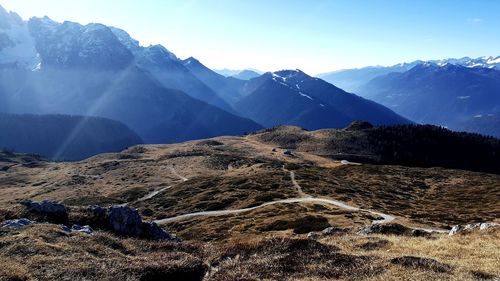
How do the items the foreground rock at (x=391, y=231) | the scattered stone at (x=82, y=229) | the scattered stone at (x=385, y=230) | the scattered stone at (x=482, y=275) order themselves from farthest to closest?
1. the scattered stone at (x=385, y=230)
2. the foreground rock at (x=391, y=231)
3. the scattered stone at (x=82, y=229)
4. the scattered stone at (x=482, y=275)

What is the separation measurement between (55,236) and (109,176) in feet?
478

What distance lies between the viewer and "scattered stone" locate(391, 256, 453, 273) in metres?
21.4

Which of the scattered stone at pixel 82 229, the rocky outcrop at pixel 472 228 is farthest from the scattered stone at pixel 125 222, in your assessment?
the rocky outcrop at pixel 472 228

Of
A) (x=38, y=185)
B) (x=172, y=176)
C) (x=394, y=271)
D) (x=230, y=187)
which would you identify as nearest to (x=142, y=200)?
(x=230, y=187)

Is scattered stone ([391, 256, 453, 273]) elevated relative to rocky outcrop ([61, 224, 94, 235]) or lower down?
elevated

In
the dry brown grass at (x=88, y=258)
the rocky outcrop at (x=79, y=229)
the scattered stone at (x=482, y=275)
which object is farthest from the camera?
the rocky outcrop at (x=79, y=229)

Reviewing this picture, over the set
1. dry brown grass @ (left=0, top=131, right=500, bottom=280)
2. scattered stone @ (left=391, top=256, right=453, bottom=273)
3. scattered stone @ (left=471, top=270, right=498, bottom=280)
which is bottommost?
dry brown grass @ (left=0, top=131, right=500, bottom=280)

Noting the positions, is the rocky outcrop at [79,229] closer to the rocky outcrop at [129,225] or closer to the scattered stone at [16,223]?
the rocky outcrop at [129,225]

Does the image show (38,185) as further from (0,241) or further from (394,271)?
(394,271)

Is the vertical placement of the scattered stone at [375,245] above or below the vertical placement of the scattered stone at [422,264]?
below

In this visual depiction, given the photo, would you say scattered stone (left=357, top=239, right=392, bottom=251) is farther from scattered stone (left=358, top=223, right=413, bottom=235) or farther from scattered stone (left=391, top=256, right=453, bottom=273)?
scattered stone (left=358, top=223, right=413, bottom=235)

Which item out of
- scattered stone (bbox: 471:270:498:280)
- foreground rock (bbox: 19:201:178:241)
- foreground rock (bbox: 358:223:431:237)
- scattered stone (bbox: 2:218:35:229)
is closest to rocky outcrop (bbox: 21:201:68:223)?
foreground rock (bbox: 19:201:178:241)

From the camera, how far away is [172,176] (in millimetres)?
148750

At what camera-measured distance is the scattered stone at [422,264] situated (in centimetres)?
2142
